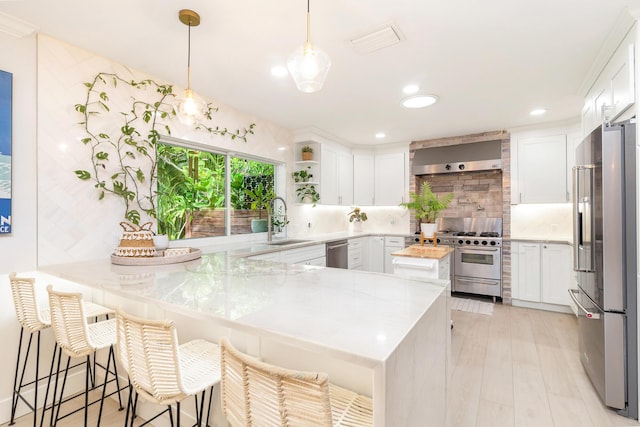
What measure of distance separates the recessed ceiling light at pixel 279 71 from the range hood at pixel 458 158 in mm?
3249

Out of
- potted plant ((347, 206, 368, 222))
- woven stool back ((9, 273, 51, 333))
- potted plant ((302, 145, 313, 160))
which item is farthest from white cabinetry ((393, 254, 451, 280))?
woven stool back ((9, 273, 51, 333))

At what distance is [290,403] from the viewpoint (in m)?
0.82

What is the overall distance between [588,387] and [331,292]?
2321 millimetres

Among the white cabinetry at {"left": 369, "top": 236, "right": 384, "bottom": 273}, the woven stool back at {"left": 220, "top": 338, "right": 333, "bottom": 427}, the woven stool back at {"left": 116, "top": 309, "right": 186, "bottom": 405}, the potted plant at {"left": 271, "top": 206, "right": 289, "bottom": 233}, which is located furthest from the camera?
the white cabinetry at {"left": 369, "top": 236, "right": 384, "bottom": 273}

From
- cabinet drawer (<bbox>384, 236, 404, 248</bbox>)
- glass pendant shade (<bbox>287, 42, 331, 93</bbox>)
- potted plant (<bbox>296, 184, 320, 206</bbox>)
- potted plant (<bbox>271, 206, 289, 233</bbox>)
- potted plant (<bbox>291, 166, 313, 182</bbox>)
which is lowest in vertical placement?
cabinet drawer (<bbox>384, 236, 404, 248</bbox>)

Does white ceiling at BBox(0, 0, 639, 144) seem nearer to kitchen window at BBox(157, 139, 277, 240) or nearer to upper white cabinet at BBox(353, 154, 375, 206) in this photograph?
kitchen window at BBox(157, 139, 277, 240)

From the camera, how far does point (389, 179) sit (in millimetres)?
5602

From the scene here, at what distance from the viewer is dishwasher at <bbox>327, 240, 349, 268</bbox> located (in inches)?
170

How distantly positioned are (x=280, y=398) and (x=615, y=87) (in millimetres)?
2969

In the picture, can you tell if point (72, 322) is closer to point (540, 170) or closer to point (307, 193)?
point (307, 193)

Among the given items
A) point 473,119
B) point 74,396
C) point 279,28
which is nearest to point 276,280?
point 279,28

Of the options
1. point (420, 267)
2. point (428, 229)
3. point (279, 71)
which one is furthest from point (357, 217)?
point (279, 71)

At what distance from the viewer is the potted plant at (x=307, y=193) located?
4609 millimetres

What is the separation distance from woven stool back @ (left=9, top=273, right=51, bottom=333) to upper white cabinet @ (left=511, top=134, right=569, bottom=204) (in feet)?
17.4
